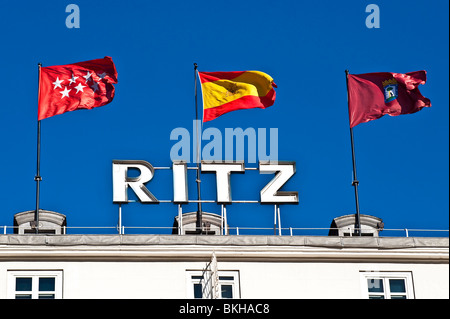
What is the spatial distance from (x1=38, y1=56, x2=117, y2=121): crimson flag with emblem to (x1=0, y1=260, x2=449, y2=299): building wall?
38.5 ft

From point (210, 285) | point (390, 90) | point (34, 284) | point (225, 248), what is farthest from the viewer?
point (390, 90)

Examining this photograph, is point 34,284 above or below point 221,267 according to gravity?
below

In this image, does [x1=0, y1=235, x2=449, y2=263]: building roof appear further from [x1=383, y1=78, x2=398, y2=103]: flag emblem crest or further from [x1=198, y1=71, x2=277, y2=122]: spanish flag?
[x1=383, y1=78, x2=398, y2=103]: flag emblem crest

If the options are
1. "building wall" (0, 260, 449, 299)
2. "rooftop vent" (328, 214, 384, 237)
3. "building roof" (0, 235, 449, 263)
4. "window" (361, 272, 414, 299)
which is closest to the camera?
"building wall" (0, 260, 449, 299)

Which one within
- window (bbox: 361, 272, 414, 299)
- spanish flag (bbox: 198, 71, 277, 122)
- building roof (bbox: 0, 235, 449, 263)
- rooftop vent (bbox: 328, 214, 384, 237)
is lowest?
window (bbox: 361, 272, 414, 299)

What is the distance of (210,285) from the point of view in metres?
51.9

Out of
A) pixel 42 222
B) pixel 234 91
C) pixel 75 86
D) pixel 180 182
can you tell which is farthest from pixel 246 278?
pixel 75 86

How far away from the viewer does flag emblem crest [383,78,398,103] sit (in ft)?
210

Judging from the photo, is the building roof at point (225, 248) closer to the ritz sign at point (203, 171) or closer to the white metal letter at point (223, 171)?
the ritz sign at point (203, 171)

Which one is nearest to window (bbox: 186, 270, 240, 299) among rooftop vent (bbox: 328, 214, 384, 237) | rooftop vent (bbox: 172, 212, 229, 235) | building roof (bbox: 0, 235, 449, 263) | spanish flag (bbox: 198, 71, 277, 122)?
building roof (bbox: 0, 235, 449, 263)

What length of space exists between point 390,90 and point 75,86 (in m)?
15.8

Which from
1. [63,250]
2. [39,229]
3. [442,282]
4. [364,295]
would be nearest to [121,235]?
[63,250]

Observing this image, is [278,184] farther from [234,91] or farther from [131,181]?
[131,181]
